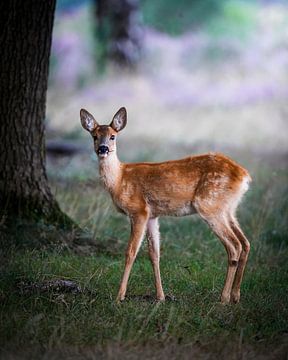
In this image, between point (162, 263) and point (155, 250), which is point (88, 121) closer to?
point (155, 250)

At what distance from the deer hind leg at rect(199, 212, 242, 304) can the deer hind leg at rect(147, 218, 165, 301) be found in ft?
1.76

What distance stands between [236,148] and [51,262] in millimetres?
8177

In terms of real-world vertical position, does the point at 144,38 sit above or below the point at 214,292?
above

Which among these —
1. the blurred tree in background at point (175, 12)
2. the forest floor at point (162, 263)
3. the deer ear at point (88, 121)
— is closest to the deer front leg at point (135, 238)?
the forest floor at point (162, 263)

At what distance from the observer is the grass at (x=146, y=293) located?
555 cm

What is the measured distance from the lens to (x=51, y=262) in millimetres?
7250

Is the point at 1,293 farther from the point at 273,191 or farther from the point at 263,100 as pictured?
the point at 263,100

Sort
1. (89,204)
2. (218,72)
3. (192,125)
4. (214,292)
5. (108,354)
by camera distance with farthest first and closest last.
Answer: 1. (218,72)
2. (192,125)
3. (89,204)
4. (214,292)
5. (108,354)

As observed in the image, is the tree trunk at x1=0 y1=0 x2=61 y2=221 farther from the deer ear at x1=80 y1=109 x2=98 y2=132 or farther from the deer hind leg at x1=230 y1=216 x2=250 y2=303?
the deer hind leg at x1=230 y1=216 x2=250 y2=303

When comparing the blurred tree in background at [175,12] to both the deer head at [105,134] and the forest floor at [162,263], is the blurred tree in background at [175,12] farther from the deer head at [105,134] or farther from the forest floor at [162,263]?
the deer head at [105,134]

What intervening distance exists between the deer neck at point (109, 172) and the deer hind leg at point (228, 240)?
0.82 meters

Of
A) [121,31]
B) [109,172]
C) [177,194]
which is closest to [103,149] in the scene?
[109,172]

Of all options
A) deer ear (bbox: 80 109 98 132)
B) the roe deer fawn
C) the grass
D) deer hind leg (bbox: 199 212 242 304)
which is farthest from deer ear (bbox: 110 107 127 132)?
the grass

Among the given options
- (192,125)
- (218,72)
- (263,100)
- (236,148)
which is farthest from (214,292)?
(218,72)
